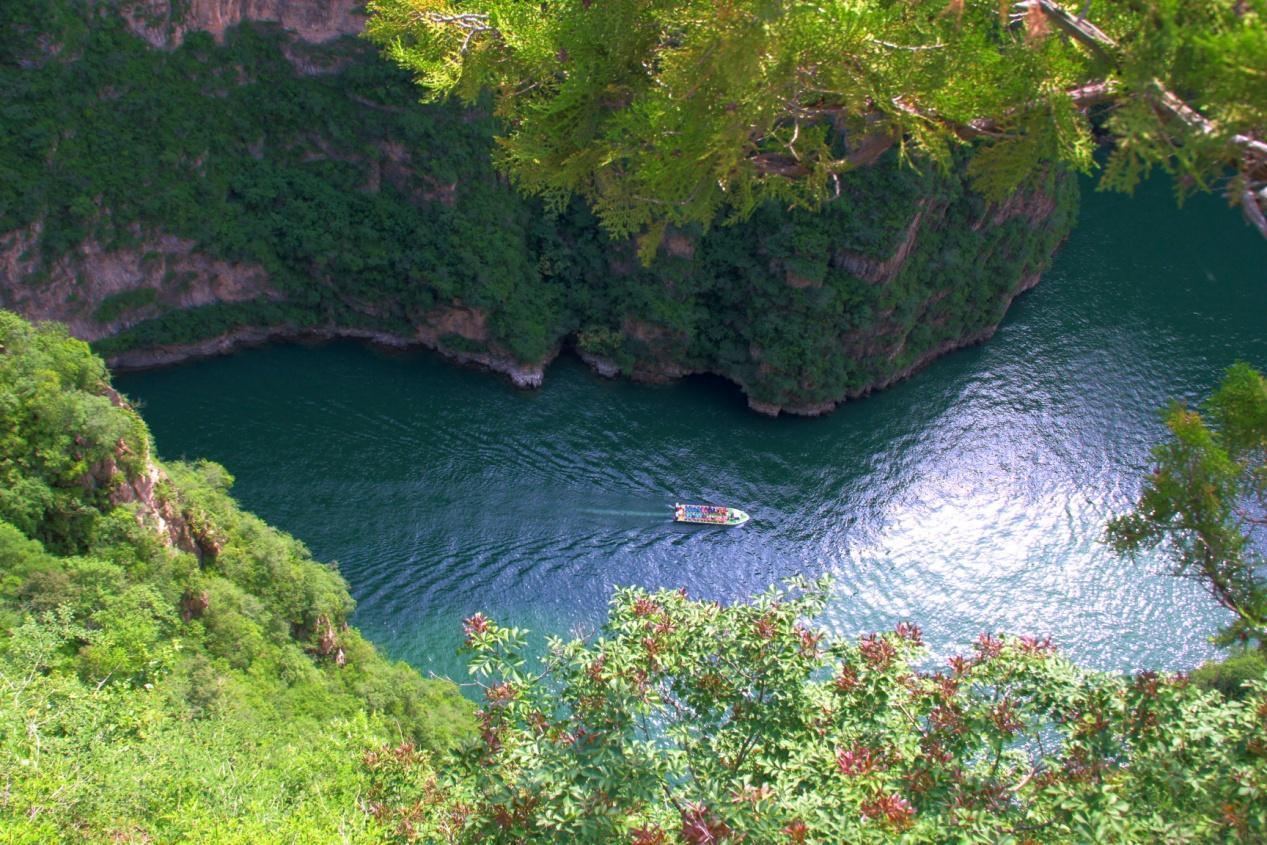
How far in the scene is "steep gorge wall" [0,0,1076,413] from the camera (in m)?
30.0

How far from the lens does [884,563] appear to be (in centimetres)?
2578

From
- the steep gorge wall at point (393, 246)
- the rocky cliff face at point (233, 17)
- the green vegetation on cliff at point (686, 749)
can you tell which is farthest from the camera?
the rocky cliff face at point (233, 17)

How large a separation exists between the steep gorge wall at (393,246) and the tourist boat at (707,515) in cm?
589

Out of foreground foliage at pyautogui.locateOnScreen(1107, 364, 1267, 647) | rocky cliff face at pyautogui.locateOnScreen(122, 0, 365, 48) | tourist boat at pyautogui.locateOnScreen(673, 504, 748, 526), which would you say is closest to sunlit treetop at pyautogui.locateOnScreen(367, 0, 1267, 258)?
foreground foliage at pyautogui.locateOnScreen(1107, 364, 1267, 647)

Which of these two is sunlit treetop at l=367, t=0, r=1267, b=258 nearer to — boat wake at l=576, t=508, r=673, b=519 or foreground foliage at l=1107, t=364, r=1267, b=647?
foreground foliage at l=1107, t=364, r=1267, b=647

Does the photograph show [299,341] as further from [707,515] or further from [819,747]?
[819,747]

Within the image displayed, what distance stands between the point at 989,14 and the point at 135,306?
31229 mm

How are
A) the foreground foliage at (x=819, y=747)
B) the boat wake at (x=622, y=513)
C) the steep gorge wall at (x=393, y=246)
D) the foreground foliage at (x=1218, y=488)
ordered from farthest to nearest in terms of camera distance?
the steep gorge wall at (x=393, y=246)
the boat wake at (x=622, y=513)
the foreground foliage at (x=1218, y=488)
the foreground foliage at (x=819, y=747)

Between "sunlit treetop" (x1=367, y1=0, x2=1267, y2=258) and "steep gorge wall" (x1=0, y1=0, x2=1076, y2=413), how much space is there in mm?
23832

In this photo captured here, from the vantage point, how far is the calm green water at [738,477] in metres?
24.1

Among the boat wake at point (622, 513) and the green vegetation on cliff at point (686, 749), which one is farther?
the boat wake at point (622, 513)

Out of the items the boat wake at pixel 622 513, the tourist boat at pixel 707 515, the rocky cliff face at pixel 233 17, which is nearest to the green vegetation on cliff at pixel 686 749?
the boat wake at pixel 622 513

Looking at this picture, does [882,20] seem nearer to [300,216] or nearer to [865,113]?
[865,113]

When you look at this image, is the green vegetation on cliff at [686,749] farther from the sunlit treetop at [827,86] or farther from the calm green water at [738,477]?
the calm green water at [738,477]
